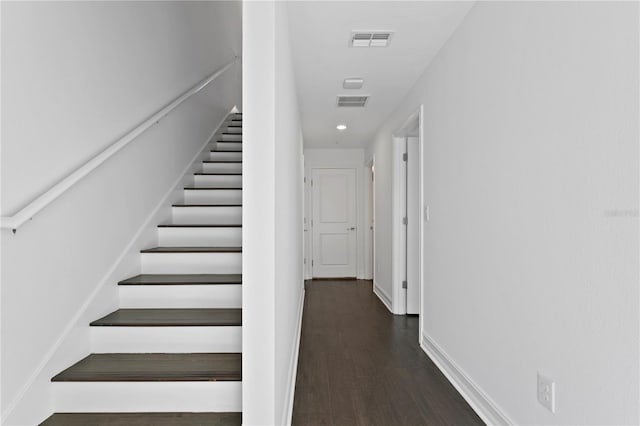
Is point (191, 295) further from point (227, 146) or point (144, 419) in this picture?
point (227, 146)

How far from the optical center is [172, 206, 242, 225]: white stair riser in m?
3.05

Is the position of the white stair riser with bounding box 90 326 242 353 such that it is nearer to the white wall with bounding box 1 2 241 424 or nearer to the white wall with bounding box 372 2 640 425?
the white wall with bounding box 1 2 241 424

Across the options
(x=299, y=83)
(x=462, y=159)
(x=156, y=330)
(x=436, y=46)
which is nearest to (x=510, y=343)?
(x=462, y=159)

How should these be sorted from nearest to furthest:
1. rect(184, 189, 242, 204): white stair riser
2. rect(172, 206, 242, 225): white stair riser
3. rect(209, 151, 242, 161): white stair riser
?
rect(172, 206, 242, 225): white stair riser → rect(184, 189, 242, 204): white stair riser → rect(209, 151, 242, 161): white stair riser

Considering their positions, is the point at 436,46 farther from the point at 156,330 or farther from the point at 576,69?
the point at 156,330

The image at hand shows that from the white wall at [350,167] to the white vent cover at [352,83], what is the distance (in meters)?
3.55

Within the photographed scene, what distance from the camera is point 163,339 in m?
2.06

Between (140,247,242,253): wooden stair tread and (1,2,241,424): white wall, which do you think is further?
(140,247,242,253): wooden stair tread

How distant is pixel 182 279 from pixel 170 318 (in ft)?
1.06

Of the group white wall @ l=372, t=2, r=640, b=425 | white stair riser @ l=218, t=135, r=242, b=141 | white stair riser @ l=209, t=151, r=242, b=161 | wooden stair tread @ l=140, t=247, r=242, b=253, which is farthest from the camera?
white stair riser @ l=218, t=135, r=242, b=141

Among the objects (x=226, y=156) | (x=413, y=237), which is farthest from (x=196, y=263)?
(x=413, y=237)

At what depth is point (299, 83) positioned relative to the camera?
3.67 meters

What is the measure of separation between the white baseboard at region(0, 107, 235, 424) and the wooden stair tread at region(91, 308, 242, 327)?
0.37ft

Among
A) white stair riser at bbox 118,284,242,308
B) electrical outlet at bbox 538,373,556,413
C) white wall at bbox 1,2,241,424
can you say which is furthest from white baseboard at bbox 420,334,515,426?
white wall at bbox 1,2,241,424
